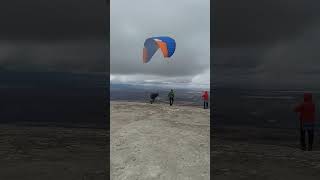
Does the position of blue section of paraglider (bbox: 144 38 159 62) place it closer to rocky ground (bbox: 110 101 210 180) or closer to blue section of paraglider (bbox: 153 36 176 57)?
blue section of paraglider (bbox: 153 36 176 57)

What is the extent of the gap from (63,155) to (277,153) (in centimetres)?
863

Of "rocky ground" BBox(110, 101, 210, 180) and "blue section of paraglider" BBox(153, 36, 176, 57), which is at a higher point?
"blue section of paraglider" BBox(153, 36, 176, 57)

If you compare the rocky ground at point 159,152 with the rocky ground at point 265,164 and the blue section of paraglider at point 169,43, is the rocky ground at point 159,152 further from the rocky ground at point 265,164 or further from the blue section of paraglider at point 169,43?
the blue section of paraglider at point 169,43

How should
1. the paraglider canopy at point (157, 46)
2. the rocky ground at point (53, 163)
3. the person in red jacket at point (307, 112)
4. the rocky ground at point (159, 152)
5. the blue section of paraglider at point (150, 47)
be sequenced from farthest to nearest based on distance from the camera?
the blue section of paraglider at point (150, 47), the paraglider canopy at point (157, 46), the person in red jacket at point (307, 112), the rocky ground at point (53, 163), the rocky ground at point (159, 152)

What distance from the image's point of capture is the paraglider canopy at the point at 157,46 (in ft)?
100

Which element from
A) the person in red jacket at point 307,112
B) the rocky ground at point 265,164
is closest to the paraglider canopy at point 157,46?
the rocky ground at point 265,164

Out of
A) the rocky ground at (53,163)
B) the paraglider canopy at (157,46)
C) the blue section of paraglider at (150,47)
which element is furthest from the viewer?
the blue section of paraglider at (150,47)

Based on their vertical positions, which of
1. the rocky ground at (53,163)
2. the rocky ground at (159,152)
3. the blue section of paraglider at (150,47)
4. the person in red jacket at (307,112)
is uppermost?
the blue section of paraglider at (150,47)

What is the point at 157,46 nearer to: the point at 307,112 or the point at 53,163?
the point at 53,163

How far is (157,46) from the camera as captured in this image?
3083cm

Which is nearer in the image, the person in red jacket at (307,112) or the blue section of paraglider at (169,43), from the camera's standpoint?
the person in red jacket at (307,112)

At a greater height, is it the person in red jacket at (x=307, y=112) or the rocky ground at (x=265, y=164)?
the person in red jacket at (x=307, y=112)

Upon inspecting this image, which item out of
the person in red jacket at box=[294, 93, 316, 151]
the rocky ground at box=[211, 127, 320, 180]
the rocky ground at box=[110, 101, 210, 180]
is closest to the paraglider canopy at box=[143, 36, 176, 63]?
the rocky ground at box=[110, 101, 210, 180]

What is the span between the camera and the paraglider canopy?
3052 centimetres
